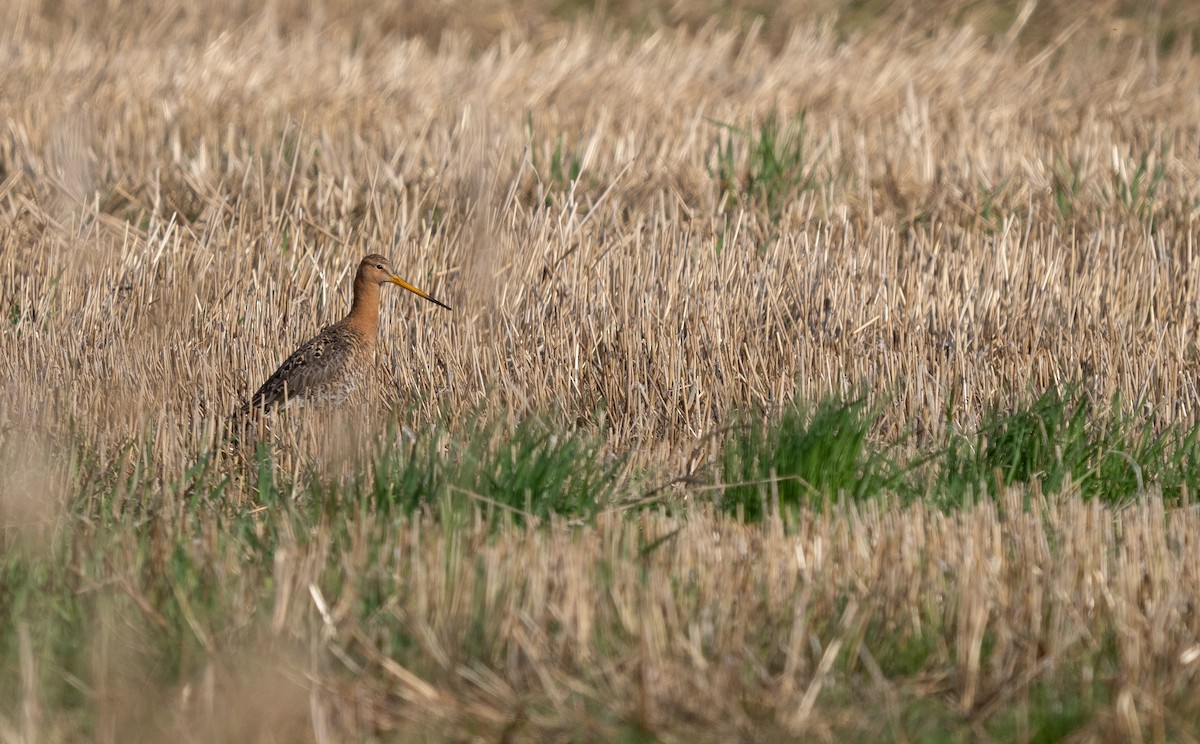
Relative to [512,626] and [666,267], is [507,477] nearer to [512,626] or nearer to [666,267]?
[512,626]

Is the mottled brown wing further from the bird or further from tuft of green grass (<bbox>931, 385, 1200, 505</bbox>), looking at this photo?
tuft of green grass (<bbox>931, 385, 1200, 505</bbox>)

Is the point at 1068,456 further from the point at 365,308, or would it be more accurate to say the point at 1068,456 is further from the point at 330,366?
the point at 365,308

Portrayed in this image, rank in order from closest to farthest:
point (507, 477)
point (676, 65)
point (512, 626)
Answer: point (512, 626)
point (507, 477)
point (676, 65)

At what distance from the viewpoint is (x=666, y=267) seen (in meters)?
6.84

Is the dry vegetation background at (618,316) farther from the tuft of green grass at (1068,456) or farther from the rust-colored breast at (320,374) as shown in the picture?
the tuft of green grass at (1068,456)

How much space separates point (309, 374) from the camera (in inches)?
212

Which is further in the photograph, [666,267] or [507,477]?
[666,267]

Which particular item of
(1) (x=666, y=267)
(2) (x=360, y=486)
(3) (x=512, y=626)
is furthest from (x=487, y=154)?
(3) (x=512, y=626)

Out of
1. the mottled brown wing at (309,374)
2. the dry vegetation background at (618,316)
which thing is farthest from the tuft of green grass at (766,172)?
the mottled brown wing at (309,374)

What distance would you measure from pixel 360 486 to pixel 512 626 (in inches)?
37.8

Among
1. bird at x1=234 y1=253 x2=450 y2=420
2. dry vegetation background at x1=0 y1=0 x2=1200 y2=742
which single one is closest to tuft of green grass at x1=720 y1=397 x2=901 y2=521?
dry vegetation background at x1=0 y1=0 x2=1200 y2=742

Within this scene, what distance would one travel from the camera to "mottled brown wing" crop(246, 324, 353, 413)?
5332 mm

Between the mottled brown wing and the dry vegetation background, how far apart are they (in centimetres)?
11

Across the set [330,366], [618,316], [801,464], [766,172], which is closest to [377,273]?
[330,366]
